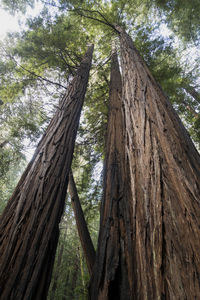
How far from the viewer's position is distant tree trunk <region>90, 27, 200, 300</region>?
702 millimetres

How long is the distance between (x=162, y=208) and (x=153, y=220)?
0.09m

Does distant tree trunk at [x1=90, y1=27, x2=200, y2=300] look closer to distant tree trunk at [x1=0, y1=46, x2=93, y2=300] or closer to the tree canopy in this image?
distant tree trunk at [x1=0, y1=46, x2=93, y2=300]

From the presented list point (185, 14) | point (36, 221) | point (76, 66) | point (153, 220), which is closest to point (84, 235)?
point (36, 221)

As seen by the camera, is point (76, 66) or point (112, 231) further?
point (76, 66)

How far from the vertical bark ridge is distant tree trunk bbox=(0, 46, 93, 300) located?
34.3 inches

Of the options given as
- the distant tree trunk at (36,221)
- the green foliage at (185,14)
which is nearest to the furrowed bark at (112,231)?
the distant tree trunk at (36,221)

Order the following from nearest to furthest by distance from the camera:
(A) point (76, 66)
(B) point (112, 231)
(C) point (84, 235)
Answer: (B) point (112, 231)
(C) point (84, 235)
(A) point (76, 66)

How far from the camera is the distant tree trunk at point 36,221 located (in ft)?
4.16

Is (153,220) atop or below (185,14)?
below

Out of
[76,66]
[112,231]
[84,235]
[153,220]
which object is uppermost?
[76,66]

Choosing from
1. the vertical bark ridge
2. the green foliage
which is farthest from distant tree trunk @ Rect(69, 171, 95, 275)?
the green foliage

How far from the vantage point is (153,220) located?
2.95ft

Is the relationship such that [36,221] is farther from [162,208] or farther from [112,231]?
[162,208]

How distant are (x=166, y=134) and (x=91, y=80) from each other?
563 cm
